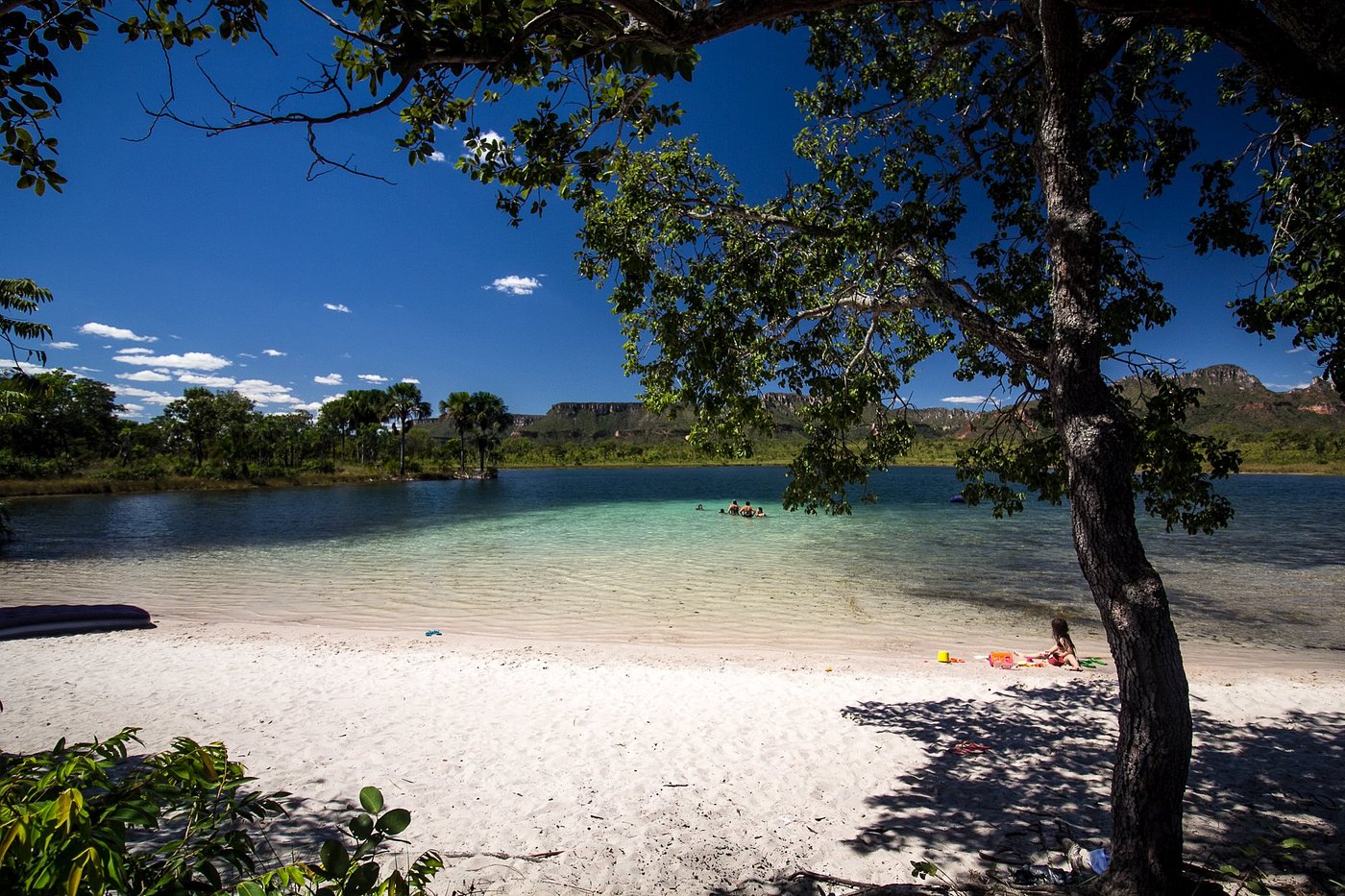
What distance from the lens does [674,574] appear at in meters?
17.2

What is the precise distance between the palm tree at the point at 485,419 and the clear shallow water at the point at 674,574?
50.3 metres

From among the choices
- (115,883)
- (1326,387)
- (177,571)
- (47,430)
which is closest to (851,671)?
(1326,387)

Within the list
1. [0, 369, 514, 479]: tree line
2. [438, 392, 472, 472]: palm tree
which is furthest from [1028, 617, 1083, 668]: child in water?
[438, 392, 472, 472]: palm tree

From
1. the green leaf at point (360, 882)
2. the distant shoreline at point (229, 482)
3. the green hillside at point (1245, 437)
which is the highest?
the green hillside at point (1245, 437)

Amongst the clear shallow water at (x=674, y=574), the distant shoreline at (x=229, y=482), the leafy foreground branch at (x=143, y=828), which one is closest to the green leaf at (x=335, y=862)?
the leafy foreground branch at (x=143, y=828)

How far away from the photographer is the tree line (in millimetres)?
55562

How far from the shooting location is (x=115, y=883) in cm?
130

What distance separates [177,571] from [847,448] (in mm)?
20575

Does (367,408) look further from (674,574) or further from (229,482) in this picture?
(674,574)

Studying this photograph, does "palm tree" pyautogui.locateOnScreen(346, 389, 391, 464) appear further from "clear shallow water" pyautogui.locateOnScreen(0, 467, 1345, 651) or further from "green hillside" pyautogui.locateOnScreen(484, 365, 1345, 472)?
"clear shallow water" pyautogui.locateOnScreen(0, 467, 1345, 651)

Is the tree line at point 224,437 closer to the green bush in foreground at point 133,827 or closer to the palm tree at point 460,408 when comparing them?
the palm tree at point 460,408

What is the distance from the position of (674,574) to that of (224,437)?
70957 mm

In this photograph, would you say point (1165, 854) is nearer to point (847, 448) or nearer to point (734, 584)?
point (847, 448)

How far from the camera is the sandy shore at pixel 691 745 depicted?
4336mm
